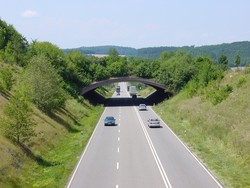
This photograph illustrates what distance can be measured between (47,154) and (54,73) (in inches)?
637

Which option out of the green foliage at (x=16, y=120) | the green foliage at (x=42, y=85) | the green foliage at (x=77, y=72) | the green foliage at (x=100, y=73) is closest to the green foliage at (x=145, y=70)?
the green foliage at (x=100, y=73)

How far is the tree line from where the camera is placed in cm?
3042

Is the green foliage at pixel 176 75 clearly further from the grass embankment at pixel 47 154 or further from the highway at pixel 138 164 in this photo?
the highway at pixel 138 164

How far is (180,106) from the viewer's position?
200 feet

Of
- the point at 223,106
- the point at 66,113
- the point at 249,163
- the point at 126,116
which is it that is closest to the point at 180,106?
the point at 126,116

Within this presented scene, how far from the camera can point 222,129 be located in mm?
38094

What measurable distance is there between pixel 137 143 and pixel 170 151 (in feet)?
16.0

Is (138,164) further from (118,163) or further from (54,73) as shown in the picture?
(54,73)

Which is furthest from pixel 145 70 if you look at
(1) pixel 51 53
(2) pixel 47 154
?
(2) pixel 47 154

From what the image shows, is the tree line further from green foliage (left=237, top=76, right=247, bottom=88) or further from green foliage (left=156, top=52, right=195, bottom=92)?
green foliage (left=237, top=76, right=247, bottom=88)

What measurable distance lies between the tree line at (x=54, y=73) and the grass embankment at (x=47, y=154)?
5.53ft

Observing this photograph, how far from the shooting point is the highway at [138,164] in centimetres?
2345

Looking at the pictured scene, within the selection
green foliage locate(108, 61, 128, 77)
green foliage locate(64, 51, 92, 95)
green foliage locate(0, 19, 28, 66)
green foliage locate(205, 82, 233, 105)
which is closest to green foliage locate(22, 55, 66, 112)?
green foliage locate(0, 19, 28, 66)

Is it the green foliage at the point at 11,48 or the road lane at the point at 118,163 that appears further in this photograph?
the green foliage at the point at 11,48
